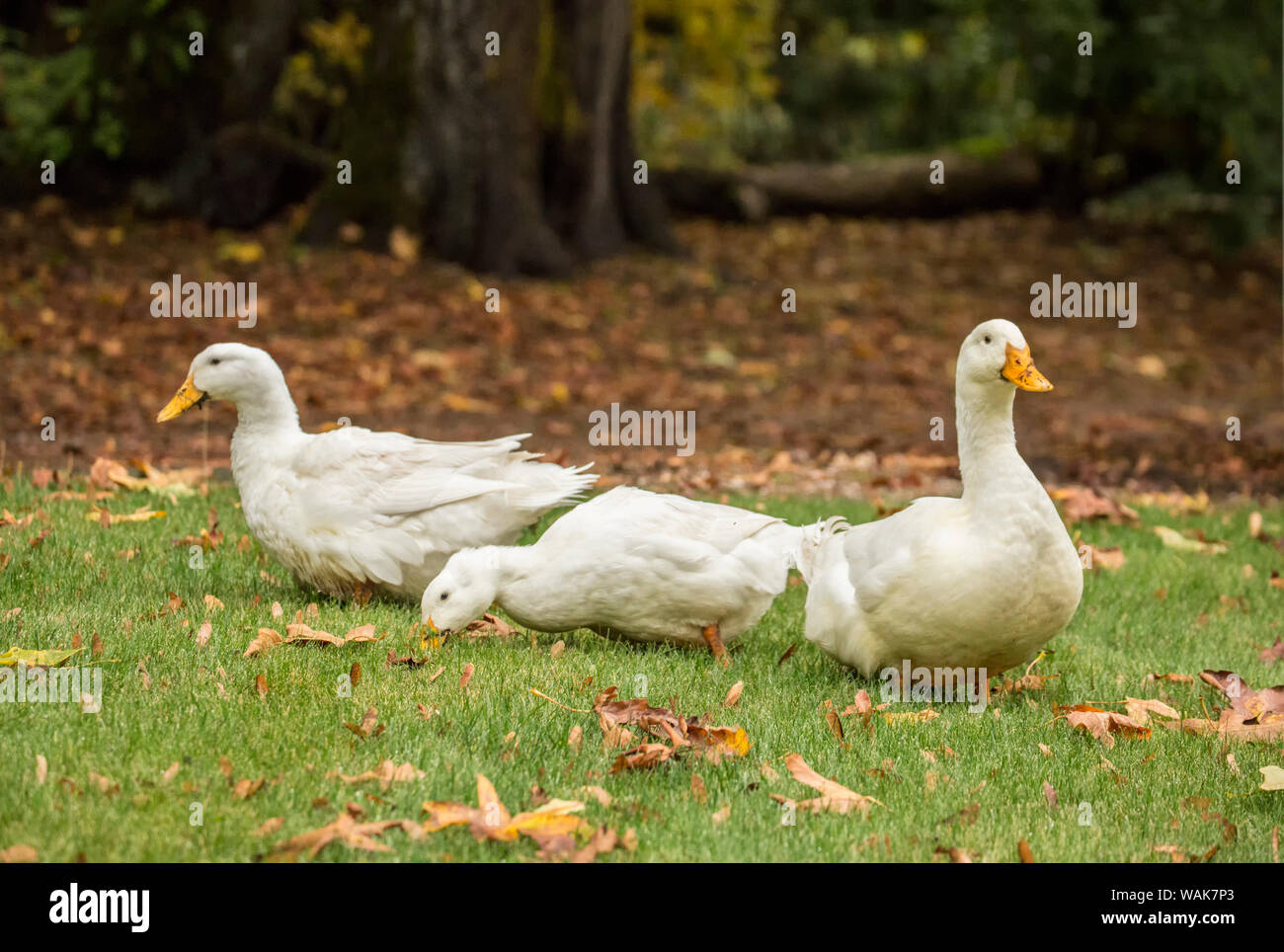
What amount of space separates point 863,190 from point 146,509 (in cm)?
A: 1777

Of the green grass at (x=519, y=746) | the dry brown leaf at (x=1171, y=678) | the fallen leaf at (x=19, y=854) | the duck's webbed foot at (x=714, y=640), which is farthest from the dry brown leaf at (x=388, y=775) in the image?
the dry brown leaf at (x=1171, y=678)

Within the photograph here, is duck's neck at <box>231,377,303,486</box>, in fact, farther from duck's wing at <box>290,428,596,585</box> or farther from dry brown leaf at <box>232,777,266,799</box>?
dry brown leaf at <box>232,777,266,799</box>

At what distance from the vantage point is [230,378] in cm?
634

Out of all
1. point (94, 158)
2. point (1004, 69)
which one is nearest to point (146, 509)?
point (94, 158)

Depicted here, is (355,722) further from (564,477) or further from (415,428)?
(415,428)

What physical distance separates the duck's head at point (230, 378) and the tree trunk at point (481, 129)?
369 inches

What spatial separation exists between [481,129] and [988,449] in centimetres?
1101

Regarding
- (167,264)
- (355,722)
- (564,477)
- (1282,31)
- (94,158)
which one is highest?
Answer: (1282,31)

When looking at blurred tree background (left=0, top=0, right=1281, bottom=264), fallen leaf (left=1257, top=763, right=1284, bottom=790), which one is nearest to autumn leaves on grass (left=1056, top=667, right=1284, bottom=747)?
fallen leaf (left=1257, top=763, right=1284, bottom=790)

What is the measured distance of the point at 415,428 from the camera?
11141mm

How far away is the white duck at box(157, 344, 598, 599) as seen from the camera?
6.08 meters

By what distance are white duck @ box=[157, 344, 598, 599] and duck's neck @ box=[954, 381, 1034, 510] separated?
1845 millimetres

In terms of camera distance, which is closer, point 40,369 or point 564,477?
point 564,477

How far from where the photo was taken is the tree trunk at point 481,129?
1519 cm
